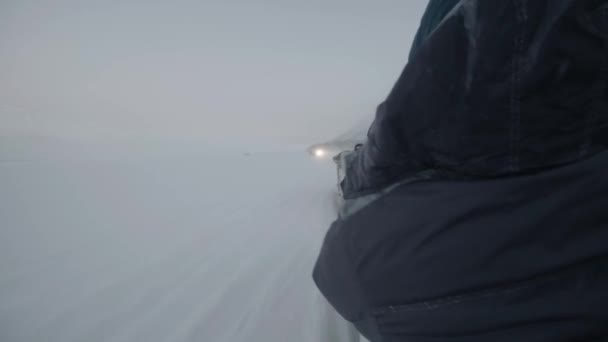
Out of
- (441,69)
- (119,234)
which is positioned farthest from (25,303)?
(441,69)

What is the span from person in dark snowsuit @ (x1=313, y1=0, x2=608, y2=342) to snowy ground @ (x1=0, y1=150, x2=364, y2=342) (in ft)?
3.27

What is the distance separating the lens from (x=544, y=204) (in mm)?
449

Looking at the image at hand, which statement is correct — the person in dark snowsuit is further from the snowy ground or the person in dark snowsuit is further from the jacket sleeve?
the snowy ground

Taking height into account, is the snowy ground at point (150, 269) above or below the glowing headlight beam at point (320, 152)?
below

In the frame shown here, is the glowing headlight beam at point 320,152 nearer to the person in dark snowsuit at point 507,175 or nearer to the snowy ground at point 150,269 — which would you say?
the snowy ground at point 150,269

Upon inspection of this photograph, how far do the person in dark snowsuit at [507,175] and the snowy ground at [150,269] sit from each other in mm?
997

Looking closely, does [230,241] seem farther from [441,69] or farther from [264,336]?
[441,69]

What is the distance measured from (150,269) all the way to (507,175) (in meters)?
2.05

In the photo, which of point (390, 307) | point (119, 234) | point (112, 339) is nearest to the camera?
point (390, 307)

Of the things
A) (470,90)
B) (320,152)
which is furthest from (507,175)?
(320,152)

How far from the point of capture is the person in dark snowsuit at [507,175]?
0.42 metres

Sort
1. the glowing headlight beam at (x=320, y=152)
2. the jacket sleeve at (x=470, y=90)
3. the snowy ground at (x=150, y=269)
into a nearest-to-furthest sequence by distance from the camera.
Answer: the jacket sleeve at (x=470, y=90), the snowy ground at (x=150, y=269), the glowing headlight beam at (x=320, y=152)

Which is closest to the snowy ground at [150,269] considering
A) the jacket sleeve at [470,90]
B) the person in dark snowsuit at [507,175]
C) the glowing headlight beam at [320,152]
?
the person in dark snowsuit at [507,175]

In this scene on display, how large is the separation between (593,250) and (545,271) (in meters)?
0.09
